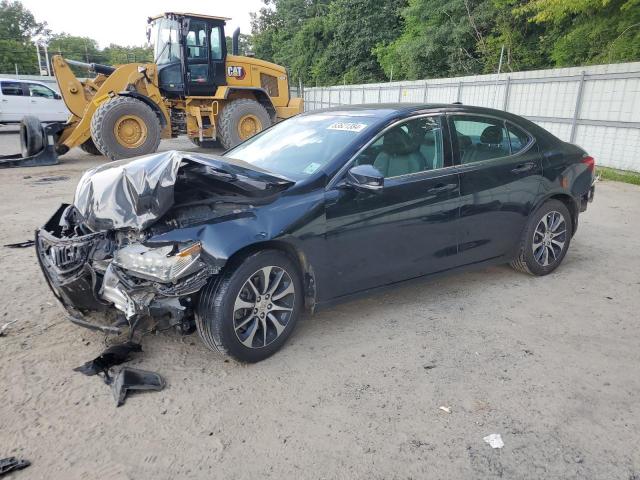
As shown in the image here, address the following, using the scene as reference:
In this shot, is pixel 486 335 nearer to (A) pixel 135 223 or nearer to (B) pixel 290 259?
(B) pixel 290 259

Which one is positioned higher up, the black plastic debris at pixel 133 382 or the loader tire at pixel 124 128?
the loader tire at pixel 124 128

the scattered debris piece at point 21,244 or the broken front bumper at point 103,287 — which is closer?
the broken front bumper at point 103,287

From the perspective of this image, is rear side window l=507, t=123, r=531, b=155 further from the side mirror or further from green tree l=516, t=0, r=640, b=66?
green tree l=516, t=0, r=640, b=66

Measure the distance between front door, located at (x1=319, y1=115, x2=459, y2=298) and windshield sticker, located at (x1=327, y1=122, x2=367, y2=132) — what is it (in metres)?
0.19

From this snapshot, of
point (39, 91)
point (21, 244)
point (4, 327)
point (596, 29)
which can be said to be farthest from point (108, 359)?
point (39, 91)

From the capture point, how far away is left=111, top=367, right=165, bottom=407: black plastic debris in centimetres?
285

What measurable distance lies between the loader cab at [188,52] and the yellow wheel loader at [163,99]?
22 millimetres

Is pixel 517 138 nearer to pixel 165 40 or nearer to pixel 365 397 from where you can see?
pixel 365 397

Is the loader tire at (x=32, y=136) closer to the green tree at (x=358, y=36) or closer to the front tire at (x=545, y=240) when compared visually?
the front tire at (x=545, y=240)

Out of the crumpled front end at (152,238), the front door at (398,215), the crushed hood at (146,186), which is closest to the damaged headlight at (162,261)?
the crumpled front end at (152,238)

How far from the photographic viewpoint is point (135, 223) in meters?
2.98

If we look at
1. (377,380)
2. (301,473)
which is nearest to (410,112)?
(377,380)

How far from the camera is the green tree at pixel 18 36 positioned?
50.7 meters

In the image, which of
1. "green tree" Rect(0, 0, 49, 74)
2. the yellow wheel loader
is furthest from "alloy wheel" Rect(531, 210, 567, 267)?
"green tree" Rect(0, 0, 49, 74)
